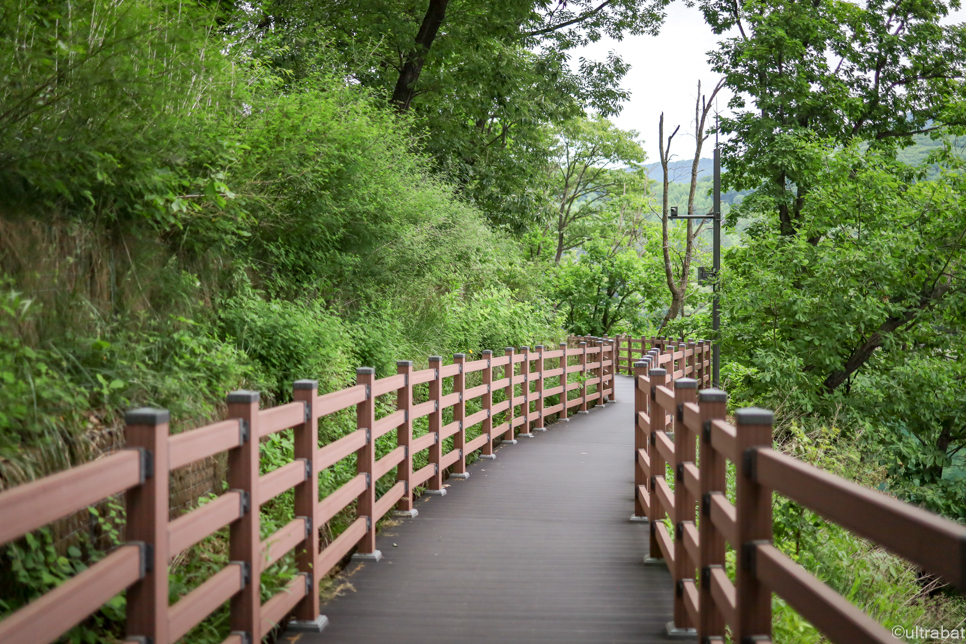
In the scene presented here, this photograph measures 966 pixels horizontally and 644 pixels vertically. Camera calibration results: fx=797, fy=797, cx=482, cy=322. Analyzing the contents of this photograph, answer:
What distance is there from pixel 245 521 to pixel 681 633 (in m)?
2.55

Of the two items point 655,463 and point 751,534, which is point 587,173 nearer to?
point 655,463

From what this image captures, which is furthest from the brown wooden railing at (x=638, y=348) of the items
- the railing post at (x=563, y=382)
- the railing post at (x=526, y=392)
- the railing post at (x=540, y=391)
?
the railing post at (x=526, y=392)

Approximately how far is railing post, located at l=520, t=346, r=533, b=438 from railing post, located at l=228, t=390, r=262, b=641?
9.14 metres

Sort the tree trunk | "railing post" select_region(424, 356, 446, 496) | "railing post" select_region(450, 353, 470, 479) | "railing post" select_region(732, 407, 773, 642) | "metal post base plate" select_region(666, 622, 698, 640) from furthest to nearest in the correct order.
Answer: the tree trunk < "railing post" select_region(450, 353, 470, 479) < "railing post" select_region(424, 356, 446, 496) < "metal post base plate" select_region(666, 622, 698, 640) < "railing post" select_region(732, 407, 773, 642)

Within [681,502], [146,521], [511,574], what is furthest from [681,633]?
[146,521]

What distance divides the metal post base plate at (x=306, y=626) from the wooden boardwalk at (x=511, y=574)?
5 centimetres

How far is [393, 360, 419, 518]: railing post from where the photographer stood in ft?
23.4

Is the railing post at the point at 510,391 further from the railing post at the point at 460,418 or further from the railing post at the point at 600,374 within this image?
the railing post at the point at 600,374

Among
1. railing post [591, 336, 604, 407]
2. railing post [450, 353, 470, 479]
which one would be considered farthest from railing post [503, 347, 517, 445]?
railing post [591, 336, 604, 407]

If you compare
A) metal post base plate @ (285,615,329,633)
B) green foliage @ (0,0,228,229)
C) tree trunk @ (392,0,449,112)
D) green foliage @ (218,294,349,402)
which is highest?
tree trunk @ (392,0,449,112)

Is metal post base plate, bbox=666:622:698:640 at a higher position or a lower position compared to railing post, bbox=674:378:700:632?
lower

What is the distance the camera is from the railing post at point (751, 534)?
9.68 feet

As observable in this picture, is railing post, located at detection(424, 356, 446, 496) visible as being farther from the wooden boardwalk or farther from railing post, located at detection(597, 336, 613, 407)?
railing post, located at detection(597, 336, 613, 407)

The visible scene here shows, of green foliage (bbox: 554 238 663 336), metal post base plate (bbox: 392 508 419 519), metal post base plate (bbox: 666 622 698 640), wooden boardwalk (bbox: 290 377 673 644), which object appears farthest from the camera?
green foliage (bbox: 554 238 663 336)
